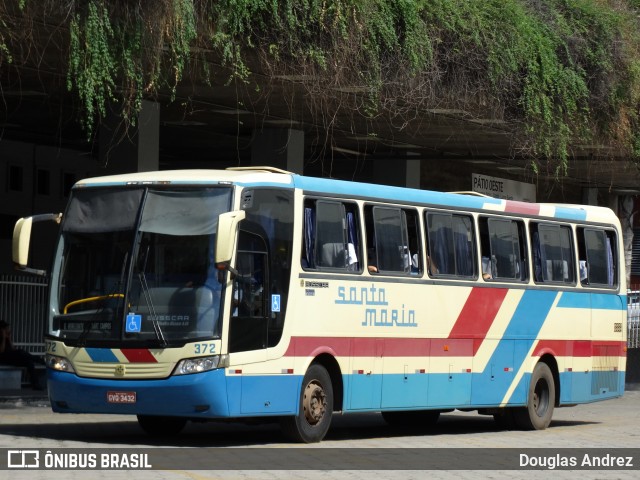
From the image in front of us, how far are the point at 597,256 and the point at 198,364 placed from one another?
870cm

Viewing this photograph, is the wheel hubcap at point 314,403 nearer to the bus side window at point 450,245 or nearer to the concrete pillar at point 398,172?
the bus side window at point 450,245

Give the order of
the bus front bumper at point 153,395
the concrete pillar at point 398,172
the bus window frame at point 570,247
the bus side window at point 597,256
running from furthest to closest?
1. the concrete pillar at point 398,172
2. the bus side window at point 597,256
3. the bus window frame at point 570,247
4. the bus front bumper at point 153,395

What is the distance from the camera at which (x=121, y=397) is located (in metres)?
15.3

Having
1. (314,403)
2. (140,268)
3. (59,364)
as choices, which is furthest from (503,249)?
(59,364)

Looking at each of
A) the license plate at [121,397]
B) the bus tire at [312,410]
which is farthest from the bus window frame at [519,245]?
the license plate at [121,397]

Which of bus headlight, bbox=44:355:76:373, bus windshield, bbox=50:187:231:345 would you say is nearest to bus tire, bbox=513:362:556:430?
bus windshield, bbox=50:187:231:345

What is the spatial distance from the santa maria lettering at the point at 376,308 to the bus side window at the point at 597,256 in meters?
4.48

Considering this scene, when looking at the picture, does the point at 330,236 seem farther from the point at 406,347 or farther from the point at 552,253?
the point at 552,253

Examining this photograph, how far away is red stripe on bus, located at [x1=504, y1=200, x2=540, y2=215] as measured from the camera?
20109 mm

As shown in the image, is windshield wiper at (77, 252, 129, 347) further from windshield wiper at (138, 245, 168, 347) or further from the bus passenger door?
the bus passenger door

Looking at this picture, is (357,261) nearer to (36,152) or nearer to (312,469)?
(312,469)

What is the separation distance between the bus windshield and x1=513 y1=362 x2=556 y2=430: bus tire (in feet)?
21.6

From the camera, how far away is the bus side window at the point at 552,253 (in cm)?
2053

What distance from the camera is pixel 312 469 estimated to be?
13.3 m
